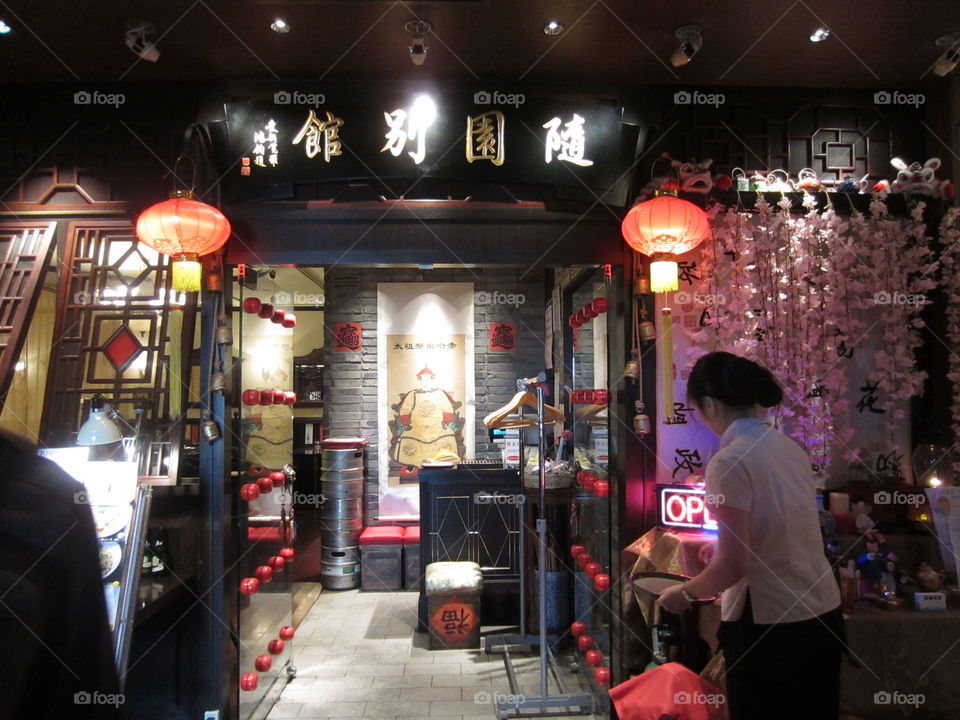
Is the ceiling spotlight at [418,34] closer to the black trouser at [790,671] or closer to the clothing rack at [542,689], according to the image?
the clothing rack at [542,689]

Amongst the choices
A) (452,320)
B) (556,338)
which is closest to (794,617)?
(556,338)

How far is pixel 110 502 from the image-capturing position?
9.59ft

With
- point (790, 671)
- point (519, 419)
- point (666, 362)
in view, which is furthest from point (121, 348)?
point (790, 671)

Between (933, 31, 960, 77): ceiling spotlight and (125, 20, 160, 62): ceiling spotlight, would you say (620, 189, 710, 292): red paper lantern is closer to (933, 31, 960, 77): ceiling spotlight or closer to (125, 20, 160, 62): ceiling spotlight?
(933, 31, 960, 77): ceiling spotlight

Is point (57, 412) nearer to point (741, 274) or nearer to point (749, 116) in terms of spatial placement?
point (741, 274)

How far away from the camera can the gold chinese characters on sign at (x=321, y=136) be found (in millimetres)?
3443

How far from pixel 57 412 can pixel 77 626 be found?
3.04 metres

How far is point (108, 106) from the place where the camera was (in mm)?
3816

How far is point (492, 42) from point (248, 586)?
353 centimetres

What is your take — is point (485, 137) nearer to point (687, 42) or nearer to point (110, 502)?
point (687, 42)
